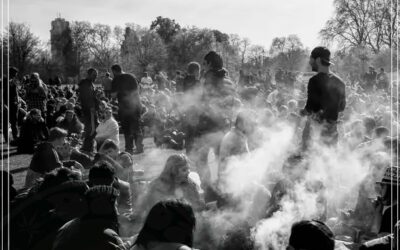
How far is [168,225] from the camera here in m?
2.92

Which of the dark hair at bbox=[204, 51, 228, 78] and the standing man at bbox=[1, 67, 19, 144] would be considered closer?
the dark hair at bbox=[204, 51, 228, 78]

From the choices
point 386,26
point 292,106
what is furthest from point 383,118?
point 386,26

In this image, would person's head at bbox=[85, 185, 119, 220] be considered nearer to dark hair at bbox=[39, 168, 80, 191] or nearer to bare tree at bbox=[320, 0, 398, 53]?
dark hair at bbox=[39, 168, 80, 191]

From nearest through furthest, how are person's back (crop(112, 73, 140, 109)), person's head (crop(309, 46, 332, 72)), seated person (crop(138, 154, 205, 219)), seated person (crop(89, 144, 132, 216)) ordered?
seated person (crop(138, 154, 205, 219)) → seated person (crop(89, 144, 132, 216)) → person's head (crop(309, 46, 332, 72)) → person's back (crop(112, 73, 140, 109))

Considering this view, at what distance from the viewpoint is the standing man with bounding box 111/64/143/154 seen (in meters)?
9.04

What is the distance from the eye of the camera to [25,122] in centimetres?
1023

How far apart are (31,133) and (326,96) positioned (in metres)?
7.20

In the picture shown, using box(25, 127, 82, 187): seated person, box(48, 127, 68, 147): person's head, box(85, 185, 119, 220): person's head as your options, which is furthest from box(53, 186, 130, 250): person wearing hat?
box(48, 127, 68, 147): person's head

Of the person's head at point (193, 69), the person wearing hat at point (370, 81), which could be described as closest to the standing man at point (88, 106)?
the person's head at point (193, 69)

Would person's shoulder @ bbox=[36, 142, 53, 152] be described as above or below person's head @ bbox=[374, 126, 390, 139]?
below

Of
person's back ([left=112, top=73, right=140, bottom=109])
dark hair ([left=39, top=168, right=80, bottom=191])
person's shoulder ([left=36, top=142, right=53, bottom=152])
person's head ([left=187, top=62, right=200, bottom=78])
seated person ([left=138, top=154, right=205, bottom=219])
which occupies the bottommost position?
seated person ([left=138, top=154, right=205, bottom=219])

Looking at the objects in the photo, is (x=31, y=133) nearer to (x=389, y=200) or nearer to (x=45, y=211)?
(x=45, y=211)

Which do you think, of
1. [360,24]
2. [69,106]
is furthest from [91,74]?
[360,24]

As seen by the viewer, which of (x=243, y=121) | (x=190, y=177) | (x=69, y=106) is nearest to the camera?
(x=190, y=177)
